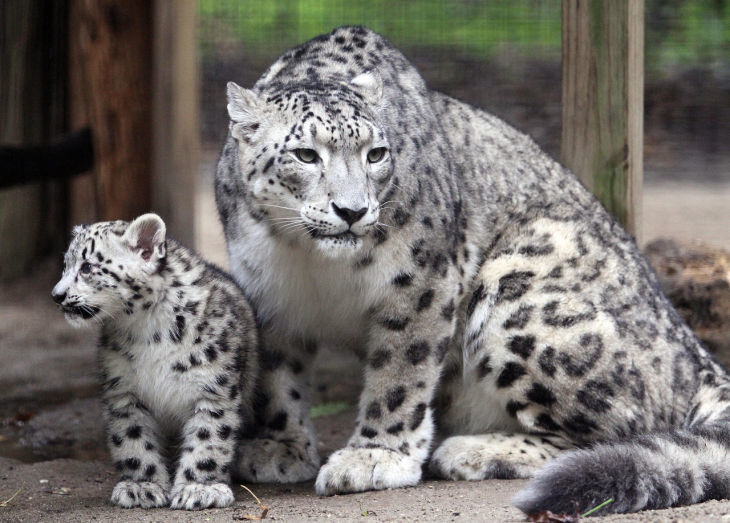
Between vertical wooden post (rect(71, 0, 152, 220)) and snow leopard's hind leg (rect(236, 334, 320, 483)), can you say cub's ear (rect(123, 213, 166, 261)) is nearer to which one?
snow leopard's hind leg (rect(236, 334, 320, 483))

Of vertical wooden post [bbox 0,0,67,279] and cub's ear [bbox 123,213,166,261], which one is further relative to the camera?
vertical wooden post [bbox 0,0,67,279]

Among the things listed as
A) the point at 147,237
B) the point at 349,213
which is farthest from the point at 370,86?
the point at 147,237

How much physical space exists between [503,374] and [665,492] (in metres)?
1.17

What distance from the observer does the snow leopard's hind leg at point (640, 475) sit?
4059mm

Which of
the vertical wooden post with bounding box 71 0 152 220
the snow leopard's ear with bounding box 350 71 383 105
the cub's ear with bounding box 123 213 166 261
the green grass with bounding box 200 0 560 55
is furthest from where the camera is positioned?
the green grass with bounding box 200 0 560 55

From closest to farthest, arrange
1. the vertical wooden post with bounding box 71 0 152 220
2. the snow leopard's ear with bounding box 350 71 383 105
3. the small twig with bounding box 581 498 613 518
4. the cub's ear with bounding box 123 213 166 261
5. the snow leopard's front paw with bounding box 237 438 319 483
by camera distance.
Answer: the small twig with bounding box 581 498 613 518 → the cub's ear with bounding box 123 213 166 261 → the snow leopard's ear with bounding box 350 71 383 105 → the snow leopard's front paw with bounding box 237 438 319 483 → the vertical wooden post with bounding box 71 0 152 220

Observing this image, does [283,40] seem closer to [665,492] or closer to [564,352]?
[564,352]

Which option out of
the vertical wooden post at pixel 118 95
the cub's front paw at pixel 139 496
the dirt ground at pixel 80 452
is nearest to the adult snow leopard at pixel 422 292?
the dirt ground at pixel 80 452

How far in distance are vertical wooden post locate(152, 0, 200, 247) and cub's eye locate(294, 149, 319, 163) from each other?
3.03m

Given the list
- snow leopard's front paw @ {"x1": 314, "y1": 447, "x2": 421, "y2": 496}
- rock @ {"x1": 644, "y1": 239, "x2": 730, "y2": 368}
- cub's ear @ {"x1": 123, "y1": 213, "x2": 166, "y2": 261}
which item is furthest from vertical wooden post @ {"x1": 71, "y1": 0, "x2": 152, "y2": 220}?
rock @ {"x1": 644, "y1": 239, "x2": 730, "y2": 368}

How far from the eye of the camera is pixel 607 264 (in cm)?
547

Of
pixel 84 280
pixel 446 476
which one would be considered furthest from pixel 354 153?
pixel 446 476

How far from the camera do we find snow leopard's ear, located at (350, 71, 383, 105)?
197 inches

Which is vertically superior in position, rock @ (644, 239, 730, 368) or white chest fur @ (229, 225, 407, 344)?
white chest fur @ (229, 225, 407, 344)
